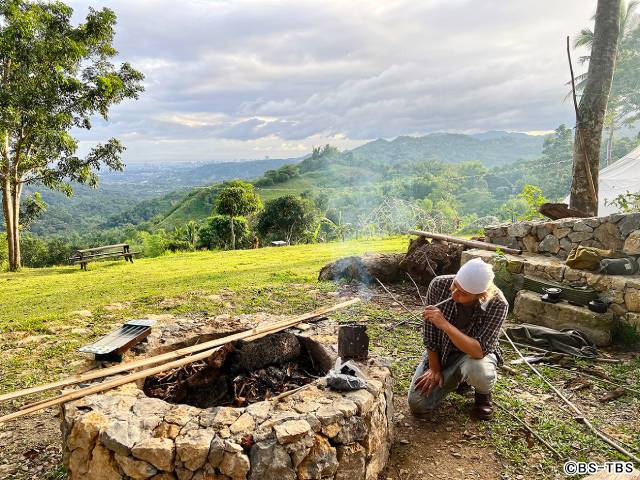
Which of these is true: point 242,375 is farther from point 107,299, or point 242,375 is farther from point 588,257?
point 107,299

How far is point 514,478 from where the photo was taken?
2729 mm

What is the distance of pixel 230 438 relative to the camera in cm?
226

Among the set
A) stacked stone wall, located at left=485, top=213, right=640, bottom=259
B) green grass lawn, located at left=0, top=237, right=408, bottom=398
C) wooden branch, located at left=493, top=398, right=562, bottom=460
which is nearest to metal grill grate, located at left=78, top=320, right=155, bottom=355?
green grass lawn, located at left=0, top=237, right=408, bottom=398

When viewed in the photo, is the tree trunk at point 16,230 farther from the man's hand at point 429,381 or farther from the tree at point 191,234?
the man's hand at point 429,381

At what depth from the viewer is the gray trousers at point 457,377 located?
3.20 metres

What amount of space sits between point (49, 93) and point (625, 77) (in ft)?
114

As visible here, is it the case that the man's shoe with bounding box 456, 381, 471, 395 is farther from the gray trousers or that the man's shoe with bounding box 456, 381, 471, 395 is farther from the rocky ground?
the gray trousers

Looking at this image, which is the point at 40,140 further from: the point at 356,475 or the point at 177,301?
the point at 356,475

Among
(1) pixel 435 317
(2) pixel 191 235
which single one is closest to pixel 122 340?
(1) pixel 435 317

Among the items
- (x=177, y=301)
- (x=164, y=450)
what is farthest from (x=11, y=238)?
(x=164, y=450)

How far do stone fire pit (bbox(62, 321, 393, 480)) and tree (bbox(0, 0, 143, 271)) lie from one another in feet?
39.6

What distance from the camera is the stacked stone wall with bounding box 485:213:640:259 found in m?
5.60

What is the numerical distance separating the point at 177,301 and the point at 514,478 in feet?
18.5

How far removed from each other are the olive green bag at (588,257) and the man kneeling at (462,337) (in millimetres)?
2828
